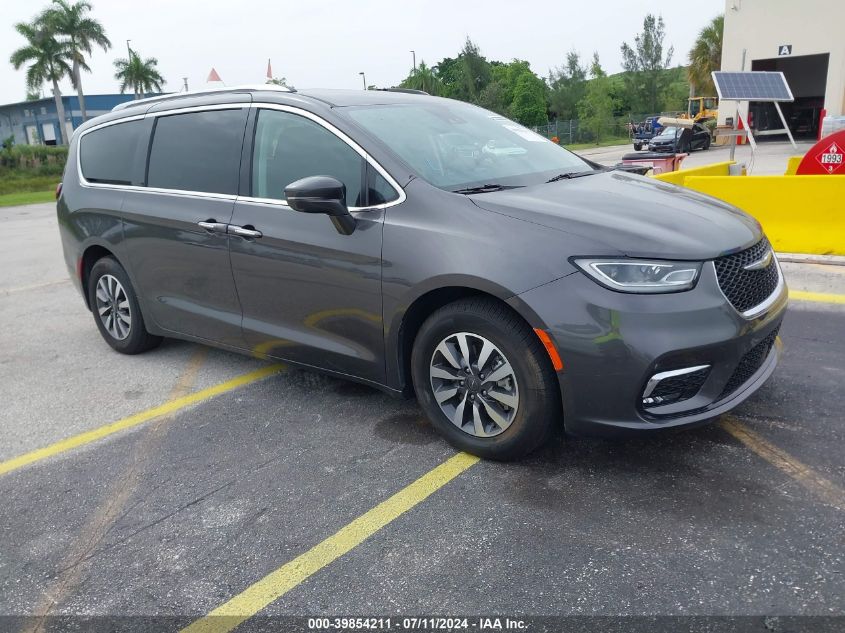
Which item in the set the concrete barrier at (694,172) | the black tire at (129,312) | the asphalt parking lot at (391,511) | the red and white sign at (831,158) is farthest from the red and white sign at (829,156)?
the black tire at (129,312)

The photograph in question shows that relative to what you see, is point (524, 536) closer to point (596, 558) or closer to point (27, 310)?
point (596, 558)

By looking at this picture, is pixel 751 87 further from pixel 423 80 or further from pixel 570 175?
pixel 423 80

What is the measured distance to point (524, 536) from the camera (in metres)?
2.83

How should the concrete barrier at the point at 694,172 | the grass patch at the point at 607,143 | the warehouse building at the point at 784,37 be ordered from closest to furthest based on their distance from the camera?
the concrete barrier at the point at 694,172 < the warehouse building at the point at 784,37 < the grass patch at the point at 607,143

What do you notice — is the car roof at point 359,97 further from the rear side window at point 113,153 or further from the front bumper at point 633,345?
the front bumper at point 633,345

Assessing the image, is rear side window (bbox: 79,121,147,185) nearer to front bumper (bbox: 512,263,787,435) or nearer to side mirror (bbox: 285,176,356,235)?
side mirror (bbox: 285,176,356,235)

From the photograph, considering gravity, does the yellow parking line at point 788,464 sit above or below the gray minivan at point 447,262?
below

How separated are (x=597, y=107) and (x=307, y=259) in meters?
49.0

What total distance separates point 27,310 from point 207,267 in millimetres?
3938

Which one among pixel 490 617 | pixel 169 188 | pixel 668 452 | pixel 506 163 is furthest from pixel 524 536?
pixel 169 188

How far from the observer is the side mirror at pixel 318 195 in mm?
3381

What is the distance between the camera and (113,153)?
202 inches

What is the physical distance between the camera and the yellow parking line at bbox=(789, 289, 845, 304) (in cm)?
575

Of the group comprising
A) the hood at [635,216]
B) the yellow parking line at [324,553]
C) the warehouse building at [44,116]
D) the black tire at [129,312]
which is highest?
the warehouse building at [44,116]
